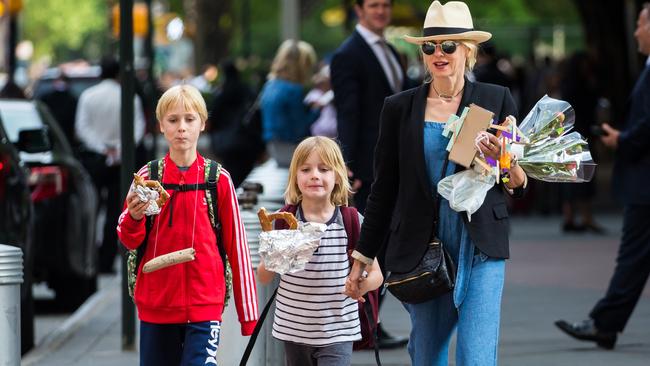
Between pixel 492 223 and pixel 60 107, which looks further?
pixel 60 107

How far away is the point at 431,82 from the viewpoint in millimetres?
6215

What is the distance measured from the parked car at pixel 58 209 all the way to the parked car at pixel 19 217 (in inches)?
41.8

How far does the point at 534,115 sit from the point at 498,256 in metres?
0.56

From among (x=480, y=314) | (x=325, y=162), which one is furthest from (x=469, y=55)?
(x=480, y=314)

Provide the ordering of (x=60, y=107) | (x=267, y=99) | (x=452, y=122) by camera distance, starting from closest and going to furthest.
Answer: (x=452, y=122) → (x=267, y=99) → (x=60, y=107)

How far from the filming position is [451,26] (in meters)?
6.11

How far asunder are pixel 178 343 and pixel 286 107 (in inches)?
269

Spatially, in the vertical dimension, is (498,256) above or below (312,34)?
above

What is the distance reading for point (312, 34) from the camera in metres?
46.5

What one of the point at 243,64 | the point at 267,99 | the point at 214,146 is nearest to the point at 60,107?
the point at 214,146

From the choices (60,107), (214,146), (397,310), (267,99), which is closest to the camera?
(397,310)

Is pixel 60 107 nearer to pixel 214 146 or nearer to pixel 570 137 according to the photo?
pixel 214 146

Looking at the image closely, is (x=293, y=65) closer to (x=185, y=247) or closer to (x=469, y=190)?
(x=185, y=247)

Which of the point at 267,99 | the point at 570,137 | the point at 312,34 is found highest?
the point at 570,137
